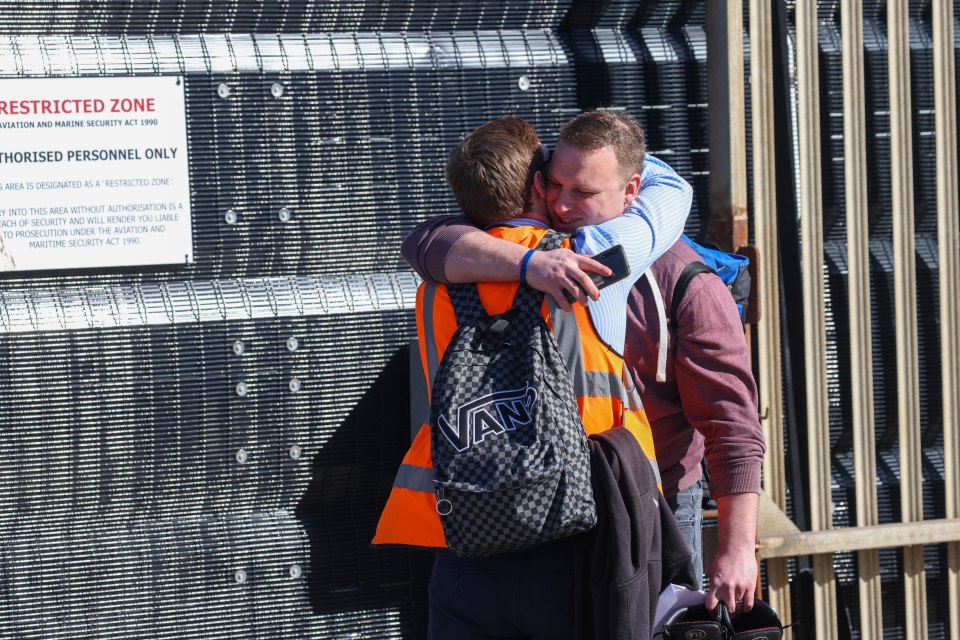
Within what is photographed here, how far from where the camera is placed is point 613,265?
1873 millimetres

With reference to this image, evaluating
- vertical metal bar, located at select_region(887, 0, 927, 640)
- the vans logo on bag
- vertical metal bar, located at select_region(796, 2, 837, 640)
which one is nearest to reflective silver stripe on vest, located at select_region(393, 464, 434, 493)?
the vans logo on bag

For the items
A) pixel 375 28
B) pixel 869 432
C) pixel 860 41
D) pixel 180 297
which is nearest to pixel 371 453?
pixel 180 297

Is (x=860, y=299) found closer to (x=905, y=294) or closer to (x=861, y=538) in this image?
(x=905, y=294)

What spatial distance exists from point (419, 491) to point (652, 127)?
1.54 metres

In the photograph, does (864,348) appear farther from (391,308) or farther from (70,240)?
(70,240)

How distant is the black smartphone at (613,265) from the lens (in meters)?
1.87

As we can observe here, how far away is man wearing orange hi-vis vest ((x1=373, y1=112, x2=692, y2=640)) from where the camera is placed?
1.89m

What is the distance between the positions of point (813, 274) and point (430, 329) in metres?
1.52

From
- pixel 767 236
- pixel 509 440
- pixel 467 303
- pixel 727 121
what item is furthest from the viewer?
pixel 767 236

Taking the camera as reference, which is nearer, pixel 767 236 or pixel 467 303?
pixel 467 303

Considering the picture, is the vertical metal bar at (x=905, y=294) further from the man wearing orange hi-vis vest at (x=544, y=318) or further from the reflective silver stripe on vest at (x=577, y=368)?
the reflective silver stripe on vest at (x=577, y=368)

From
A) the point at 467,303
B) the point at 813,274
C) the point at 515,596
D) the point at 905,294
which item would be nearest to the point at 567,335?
the point at 467,303

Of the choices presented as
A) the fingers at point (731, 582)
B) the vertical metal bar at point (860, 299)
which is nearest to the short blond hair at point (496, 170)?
the fingers at point (731, 582)

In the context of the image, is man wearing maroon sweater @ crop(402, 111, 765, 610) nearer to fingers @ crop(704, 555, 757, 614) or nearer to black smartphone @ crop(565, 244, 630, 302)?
fingers @ crop(704, 555, 757, 614)
